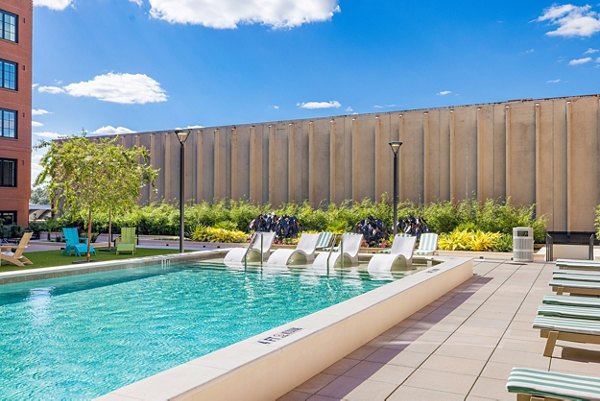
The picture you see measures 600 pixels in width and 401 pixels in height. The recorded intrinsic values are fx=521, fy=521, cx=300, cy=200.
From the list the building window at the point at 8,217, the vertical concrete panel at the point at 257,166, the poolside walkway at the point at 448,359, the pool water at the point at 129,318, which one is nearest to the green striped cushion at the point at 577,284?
the poolside walkway at the point at 448,359

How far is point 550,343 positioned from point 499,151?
1842 centimetres

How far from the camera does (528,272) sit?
13.0 meters

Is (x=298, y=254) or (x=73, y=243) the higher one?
(x=73, y=243)

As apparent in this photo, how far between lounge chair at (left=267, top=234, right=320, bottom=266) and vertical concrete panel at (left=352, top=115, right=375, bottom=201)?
413 inches

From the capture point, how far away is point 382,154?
24719mm

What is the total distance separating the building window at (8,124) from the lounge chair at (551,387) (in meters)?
28.3

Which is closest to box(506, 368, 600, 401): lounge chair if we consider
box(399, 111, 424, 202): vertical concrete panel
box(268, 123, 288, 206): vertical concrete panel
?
box(399, 111, 424, 202): vertical concrete panel

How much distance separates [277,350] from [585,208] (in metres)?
19.9

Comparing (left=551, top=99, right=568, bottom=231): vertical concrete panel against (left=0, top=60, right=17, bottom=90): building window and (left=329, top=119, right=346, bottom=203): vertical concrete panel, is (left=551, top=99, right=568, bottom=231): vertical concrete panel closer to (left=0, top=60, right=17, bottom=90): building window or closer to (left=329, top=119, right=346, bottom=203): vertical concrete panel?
(left=329, top=119, right=346, bottom=203): vertical concrete panel

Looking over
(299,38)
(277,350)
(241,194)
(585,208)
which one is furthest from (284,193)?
(277,350)

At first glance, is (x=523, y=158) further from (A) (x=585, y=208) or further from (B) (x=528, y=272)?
(B) (x=528, y=272)

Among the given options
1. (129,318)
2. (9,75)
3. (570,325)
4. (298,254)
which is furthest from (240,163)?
(570,325)

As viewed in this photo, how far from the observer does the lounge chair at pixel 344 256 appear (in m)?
14.1

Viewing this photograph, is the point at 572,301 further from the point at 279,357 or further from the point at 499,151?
the point at 499,151
